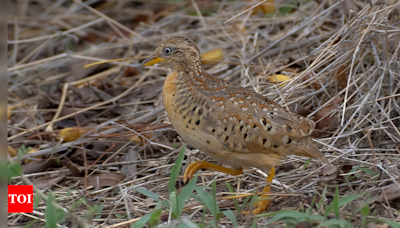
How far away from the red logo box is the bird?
1.28 m

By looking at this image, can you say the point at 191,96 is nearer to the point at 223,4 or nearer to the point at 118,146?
the point at 118,146

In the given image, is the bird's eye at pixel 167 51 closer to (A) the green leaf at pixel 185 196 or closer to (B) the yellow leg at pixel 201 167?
(B) the yellow leg at pixel 201 167

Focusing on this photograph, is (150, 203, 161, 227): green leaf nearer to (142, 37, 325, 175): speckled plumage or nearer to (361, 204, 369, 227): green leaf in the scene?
(142, 37, 325, 175): speckled plumage

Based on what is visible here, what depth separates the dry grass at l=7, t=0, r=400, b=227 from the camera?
133 inches

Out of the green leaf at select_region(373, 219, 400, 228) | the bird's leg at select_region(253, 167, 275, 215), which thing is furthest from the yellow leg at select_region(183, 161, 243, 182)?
the green leaf at select_region(373, 219, 400, 228)

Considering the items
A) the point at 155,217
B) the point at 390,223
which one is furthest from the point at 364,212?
the point at 155,217

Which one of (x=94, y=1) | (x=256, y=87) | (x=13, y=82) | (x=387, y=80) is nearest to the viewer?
(x=387, y=80)

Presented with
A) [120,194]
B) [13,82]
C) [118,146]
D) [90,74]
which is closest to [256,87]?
[118,146]

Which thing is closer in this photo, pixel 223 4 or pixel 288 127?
pixel 288 127

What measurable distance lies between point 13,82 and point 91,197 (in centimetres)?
284

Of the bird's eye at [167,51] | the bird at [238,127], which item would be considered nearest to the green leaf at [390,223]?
the bird at [238,127]

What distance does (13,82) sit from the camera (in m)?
5.60

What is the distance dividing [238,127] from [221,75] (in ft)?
7.07

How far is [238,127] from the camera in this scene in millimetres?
3027
